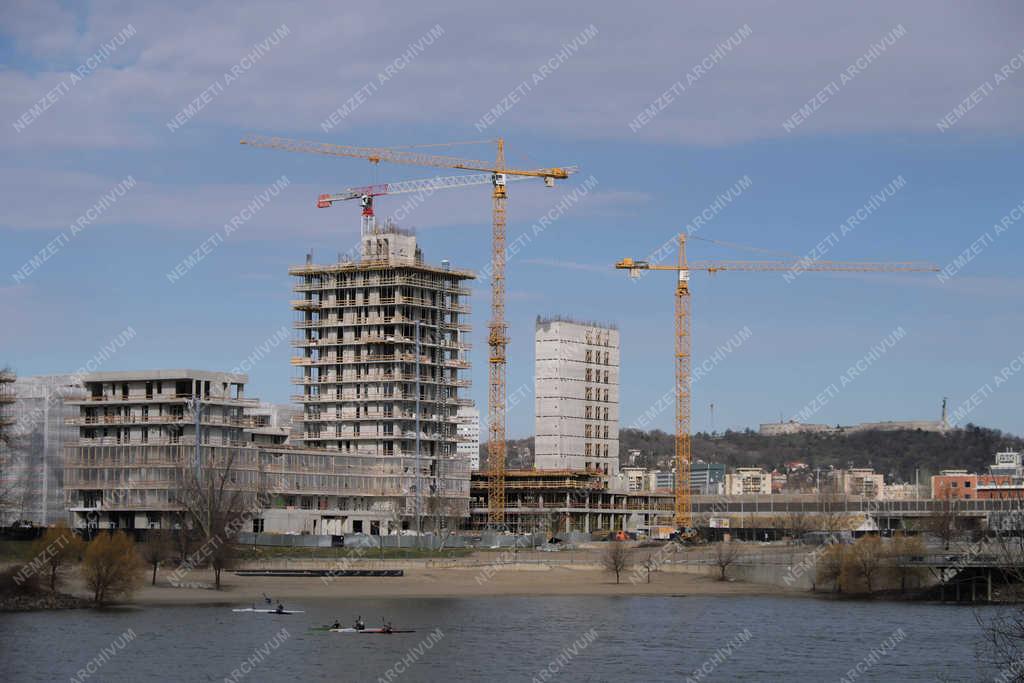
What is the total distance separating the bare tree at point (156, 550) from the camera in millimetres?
145750

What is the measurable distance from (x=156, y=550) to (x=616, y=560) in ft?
165

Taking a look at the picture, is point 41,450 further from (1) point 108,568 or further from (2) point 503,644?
(2) point 503,644

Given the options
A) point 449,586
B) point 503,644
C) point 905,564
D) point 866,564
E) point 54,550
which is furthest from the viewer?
point 449,586

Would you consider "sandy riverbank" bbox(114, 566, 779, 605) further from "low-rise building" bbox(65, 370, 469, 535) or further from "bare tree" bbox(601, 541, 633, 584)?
"low-rise building" bbox(65, 370, 469, 535)

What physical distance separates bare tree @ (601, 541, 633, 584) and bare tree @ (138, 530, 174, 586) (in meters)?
47.9

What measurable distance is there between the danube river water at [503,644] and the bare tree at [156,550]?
1814 centimetres

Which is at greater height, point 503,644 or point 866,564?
point 866,564

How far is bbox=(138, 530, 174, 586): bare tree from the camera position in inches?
5738

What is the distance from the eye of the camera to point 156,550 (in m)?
146

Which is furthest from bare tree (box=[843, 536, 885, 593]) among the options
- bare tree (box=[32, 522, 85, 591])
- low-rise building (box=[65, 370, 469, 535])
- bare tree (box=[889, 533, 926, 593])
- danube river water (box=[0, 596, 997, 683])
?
bare tree (box=[32, 522, 85, 591])

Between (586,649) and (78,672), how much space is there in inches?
1346

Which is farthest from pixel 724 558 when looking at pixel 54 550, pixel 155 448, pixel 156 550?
pixel 54 550

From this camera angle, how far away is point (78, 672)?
87562 millimetres

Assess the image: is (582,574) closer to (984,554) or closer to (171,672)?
(984,554)
